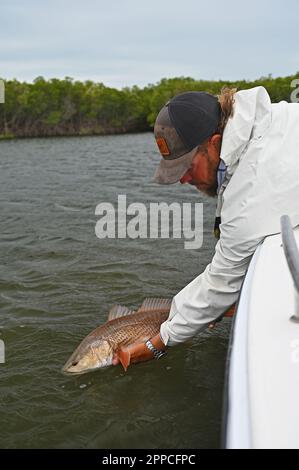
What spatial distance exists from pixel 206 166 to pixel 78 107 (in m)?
64.5

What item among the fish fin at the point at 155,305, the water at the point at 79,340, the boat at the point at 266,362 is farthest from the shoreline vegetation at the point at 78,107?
the boat at the point at 266,362

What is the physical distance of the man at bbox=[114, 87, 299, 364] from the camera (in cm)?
265

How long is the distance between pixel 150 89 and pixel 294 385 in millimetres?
85510

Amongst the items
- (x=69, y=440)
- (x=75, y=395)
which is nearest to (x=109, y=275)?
(x=75, y=395)

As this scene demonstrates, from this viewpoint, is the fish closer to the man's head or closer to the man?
the man

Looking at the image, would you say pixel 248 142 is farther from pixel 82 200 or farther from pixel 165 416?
pixel 82 200

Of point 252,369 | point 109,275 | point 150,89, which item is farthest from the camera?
point 150,89

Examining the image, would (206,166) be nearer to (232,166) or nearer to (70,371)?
(232,166)

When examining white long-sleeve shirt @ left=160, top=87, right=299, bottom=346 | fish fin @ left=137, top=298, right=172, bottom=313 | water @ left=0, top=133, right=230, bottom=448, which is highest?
white long-sleeve shirt @ left=160, top=87, right=299, bottom=346

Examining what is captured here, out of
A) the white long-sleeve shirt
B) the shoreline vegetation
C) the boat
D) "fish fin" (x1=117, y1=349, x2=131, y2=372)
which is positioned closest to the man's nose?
the white long-sleeve shirt

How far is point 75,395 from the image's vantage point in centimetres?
364

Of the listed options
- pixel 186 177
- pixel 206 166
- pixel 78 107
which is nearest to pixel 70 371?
pixel 186 177

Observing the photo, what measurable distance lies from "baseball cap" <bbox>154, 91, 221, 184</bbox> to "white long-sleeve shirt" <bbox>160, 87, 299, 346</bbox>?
0.11 meters

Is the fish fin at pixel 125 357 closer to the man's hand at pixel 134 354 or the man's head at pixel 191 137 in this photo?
the man's hand at pixel 134 354
